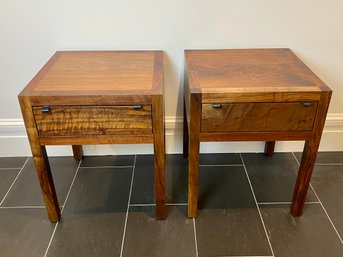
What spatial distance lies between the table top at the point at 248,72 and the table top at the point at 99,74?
0.48ft

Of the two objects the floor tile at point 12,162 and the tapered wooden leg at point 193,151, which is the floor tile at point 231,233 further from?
the floor tile at point 12,162

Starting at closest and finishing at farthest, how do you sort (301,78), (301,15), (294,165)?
1. (301,78)
2. (301,15)
3. (294,165)

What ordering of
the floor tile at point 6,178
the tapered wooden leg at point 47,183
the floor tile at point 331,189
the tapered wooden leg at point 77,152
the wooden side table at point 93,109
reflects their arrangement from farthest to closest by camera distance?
the tapered wooden leg at point 77,152
the floor tile at point 6,178
the floor tile at point 331,189
the tapered wooden leg at point 47,183
the wooden side table at point 93,109

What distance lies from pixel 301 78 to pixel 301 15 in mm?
405

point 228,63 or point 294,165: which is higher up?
point 228,63

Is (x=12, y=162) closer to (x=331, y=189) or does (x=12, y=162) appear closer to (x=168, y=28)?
(x=168, y=28)

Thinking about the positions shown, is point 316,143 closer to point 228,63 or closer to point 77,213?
point 228,63

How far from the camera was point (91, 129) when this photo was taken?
115 centimetres

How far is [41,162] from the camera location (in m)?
1.22

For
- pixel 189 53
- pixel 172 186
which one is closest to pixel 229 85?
pixel 189 53

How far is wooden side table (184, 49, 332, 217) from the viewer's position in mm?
1108

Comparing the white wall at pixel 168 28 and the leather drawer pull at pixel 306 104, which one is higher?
the white wall at pixel 168 28

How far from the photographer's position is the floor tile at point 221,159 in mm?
1722

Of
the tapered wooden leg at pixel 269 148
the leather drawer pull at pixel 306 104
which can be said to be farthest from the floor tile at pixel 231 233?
the leather drawer pull at pixel 306 104
